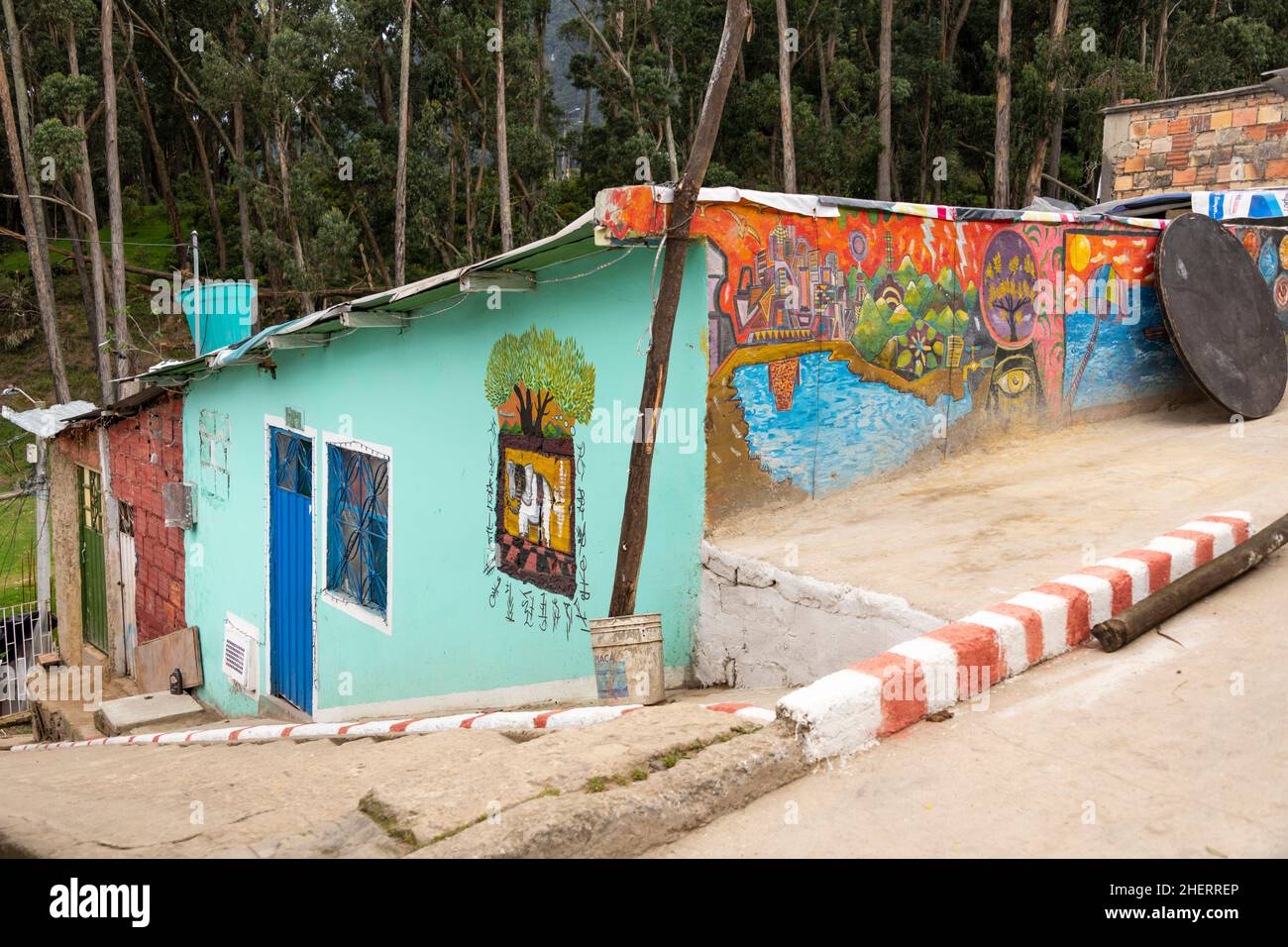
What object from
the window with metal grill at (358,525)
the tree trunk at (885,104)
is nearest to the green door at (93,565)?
the window with metal grill at (358,525)

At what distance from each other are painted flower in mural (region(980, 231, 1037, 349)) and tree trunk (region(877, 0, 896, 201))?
19784 millimetres

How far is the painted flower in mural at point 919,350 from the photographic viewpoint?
A: 7195mm

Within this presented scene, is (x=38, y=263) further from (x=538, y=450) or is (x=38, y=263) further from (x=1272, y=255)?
(x=1272, y=255)

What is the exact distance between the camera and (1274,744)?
11.6ft

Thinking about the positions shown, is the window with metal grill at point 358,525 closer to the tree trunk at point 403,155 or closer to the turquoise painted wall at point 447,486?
the turquoise painted wall at point 447,486

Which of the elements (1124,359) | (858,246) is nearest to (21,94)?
(858,246)

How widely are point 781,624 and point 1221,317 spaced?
5.82 metres

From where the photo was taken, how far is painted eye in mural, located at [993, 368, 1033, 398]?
8.04 metres

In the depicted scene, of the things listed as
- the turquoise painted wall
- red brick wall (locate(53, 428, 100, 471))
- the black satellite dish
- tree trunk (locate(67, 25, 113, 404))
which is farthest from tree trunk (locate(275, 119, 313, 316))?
the black satellite dish

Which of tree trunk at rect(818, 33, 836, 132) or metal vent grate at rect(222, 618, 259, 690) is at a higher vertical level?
tree trunk at rect(818, 33, 836, 132)

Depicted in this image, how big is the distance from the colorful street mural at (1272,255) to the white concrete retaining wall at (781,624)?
6.92 metres

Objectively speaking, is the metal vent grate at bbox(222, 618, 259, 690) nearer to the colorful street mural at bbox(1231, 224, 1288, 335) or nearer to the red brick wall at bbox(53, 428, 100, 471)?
the red brick wall at bbox(53, 428, 100, 471)

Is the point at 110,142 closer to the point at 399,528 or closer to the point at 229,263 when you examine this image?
the point at 229,263

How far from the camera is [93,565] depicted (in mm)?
14414
